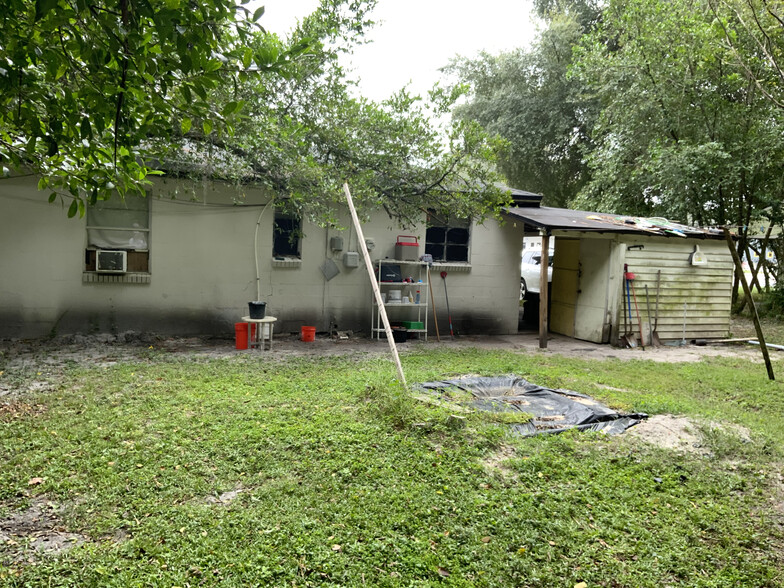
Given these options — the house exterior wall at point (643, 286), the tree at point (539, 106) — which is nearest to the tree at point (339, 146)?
the house exterior wall at point (643, 286)

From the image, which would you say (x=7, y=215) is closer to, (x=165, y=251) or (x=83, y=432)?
(x=165, y=251)

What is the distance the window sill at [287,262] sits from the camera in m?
9.16

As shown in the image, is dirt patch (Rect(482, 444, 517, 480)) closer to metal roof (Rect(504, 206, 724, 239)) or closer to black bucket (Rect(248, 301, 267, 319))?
black bucket (Rect(248, 301, 267, 319))

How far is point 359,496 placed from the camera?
315cm

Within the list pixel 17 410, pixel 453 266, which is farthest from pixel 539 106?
pixel 17 410

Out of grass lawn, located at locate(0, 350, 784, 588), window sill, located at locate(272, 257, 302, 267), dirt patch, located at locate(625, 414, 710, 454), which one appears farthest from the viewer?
window sill, located at locate(272, 257, 302, 267)

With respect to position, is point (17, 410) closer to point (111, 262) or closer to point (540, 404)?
Result: point (111, 262)

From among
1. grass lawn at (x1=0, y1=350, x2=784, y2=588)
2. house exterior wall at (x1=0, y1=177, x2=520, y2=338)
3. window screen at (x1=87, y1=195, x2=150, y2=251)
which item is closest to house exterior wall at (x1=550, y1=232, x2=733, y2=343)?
house exterior wall at (x1=0, y1=177, x2=520, y2=338)

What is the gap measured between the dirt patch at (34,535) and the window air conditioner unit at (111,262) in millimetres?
6010

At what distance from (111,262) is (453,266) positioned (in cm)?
591

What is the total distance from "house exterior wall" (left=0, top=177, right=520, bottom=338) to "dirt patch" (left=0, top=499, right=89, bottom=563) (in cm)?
603

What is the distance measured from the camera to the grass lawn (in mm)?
2498

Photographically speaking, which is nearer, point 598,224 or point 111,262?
point 111,262

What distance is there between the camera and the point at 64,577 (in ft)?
7.64
